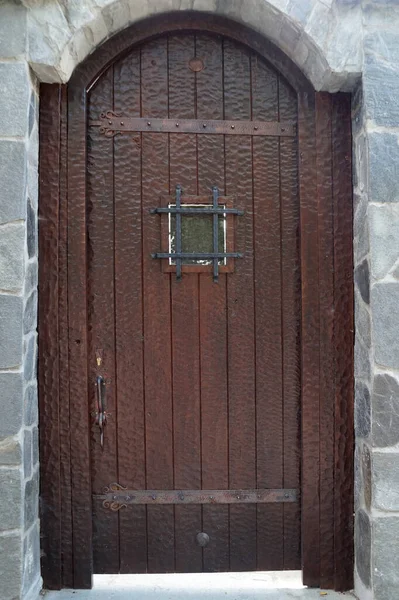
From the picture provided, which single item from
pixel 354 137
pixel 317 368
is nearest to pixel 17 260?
pixel 317 368

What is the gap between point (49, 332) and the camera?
6.86 feet

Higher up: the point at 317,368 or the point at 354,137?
the point at 354,137

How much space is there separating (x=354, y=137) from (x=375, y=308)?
705 millimetres

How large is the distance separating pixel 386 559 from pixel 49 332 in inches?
57.9

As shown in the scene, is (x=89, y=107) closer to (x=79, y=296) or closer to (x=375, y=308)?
(x=79, y=296)

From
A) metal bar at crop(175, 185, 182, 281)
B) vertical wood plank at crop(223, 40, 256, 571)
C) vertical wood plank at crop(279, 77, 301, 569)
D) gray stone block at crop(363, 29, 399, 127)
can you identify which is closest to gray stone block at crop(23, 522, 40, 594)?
vertical wood plank at crop(223, 40, 256, 571)

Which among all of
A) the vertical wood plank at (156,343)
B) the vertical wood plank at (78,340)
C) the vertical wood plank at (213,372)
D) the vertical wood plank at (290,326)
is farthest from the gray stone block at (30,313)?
the vertical wood plank at (290,326)

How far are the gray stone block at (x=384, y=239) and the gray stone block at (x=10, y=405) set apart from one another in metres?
1.30

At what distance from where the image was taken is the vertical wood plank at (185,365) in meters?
2.16

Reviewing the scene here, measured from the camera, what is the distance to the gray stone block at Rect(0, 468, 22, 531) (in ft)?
5.99

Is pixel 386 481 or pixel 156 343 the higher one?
pixel 156 343

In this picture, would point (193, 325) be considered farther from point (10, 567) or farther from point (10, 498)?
point (10, 567)

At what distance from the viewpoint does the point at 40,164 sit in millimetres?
2086

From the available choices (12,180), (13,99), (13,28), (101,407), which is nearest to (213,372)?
(101,407)
